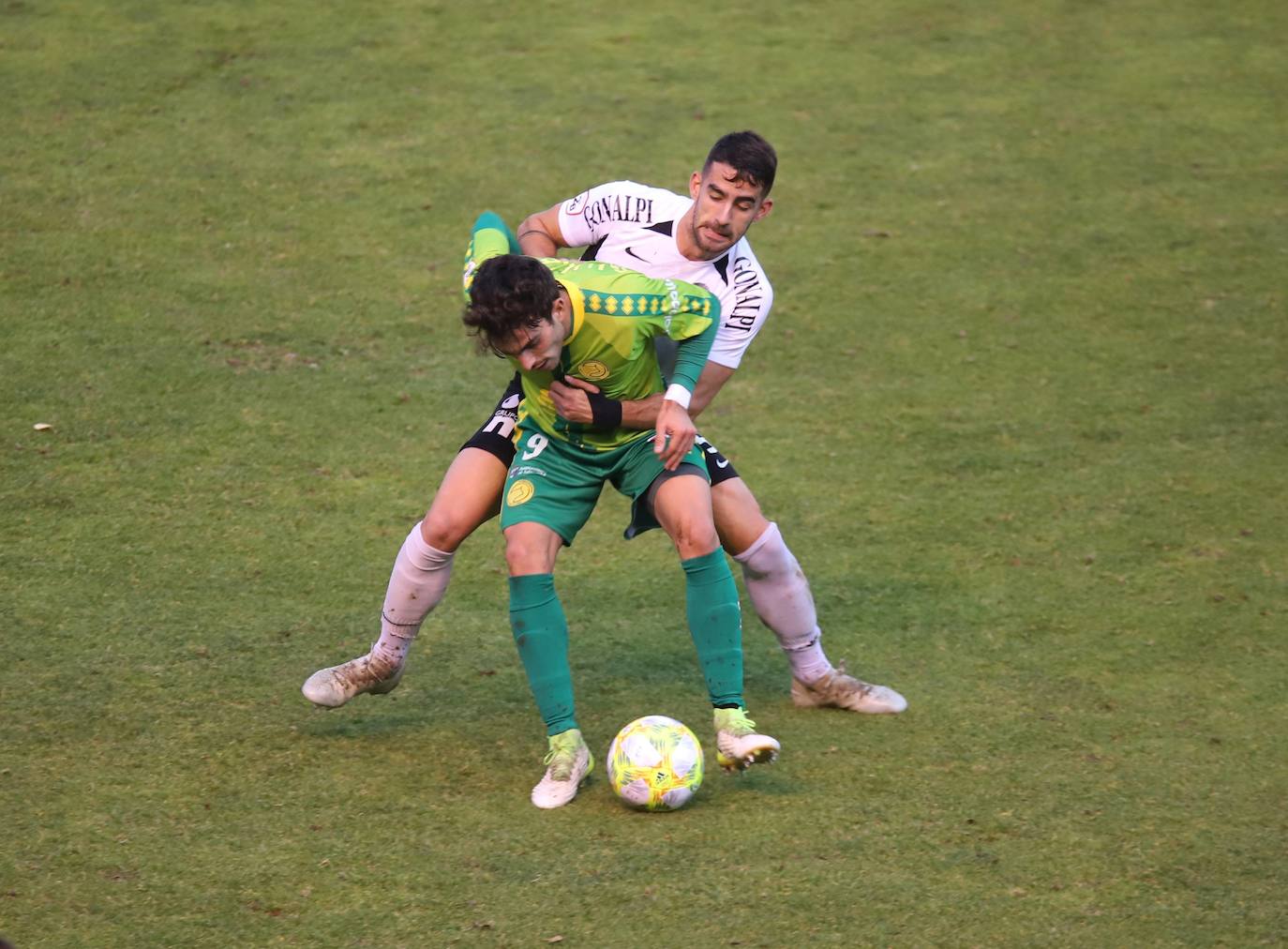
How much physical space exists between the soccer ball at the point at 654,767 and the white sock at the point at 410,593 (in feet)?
2.89

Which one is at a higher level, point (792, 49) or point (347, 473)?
point (792, 49)

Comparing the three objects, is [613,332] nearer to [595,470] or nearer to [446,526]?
[595,470]

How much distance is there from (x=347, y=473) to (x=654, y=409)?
2.71 meters

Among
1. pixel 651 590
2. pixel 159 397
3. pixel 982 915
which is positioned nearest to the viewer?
pixel 982 915

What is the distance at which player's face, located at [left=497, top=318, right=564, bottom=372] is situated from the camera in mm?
4520

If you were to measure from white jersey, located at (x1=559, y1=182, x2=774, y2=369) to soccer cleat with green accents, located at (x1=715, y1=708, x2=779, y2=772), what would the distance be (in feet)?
4.06

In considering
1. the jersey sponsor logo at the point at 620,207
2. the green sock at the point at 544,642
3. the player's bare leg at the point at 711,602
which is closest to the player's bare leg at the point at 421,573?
the green sock at the point at 544,642

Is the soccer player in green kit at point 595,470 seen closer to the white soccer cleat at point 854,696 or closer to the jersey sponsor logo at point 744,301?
the jersey sponsor logo at point 744,301

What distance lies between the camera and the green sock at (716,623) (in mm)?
4770

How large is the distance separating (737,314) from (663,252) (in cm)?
33

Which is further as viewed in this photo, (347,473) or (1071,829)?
(347,473)

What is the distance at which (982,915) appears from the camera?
13.5 ft

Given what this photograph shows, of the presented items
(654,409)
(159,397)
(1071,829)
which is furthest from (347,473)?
(1071,829)

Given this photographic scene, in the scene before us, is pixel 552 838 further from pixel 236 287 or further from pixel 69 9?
pixel 69 9
